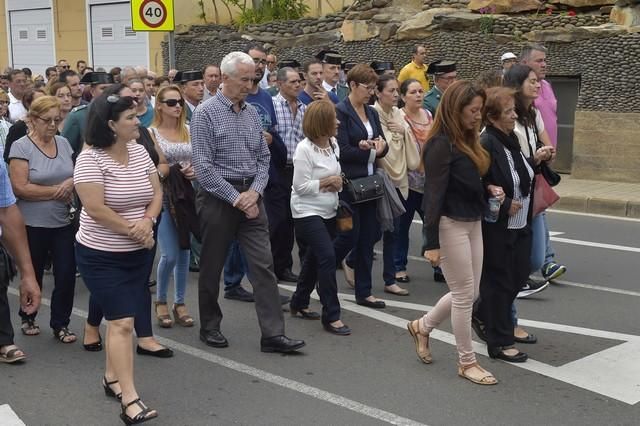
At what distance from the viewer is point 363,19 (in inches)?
703

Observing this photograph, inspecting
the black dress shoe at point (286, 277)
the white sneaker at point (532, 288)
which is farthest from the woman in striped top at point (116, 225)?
the white sneaker at point (532, 288)

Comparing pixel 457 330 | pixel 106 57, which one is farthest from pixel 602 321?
pixel 106 57

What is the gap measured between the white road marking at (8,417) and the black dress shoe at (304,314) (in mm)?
2413

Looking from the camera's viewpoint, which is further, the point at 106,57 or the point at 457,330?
the point at 106,57

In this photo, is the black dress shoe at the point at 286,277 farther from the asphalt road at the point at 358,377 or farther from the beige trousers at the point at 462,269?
the beige trousers at the point at 462,269

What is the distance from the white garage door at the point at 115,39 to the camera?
24000 mm

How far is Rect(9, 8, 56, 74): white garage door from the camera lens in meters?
27.4

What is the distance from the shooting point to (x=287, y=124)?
7582 millimetres

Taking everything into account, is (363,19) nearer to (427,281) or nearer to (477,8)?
(477,8)

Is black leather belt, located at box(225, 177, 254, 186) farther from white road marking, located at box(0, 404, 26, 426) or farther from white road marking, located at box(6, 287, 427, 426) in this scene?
white road marking, located at box(0, 404, 26, 426)

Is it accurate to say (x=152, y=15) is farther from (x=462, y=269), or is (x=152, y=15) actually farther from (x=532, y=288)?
(x=462, y=269)

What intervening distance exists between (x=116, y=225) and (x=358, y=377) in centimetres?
177

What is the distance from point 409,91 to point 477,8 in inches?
370

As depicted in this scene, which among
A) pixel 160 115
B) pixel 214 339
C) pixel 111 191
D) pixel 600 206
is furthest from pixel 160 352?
pixel 600 206
